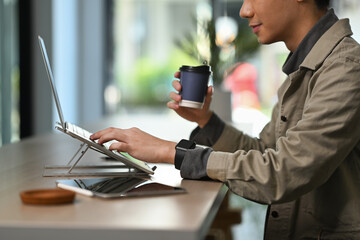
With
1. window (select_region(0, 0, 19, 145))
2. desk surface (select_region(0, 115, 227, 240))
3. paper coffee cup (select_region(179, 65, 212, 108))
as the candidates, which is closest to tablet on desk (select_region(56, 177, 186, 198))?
desk surface (select_region(0, 115, 227, 240))

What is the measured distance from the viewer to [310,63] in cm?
151

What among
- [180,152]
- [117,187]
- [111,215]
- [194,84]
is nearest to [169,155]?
[180,152]

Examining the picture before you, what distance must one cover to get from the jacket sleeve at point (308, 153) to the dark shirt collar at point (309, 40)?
0.22 meters

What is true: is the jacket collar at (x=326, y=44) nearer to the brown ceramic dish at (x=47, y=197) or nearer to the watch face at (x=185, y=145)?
the watch face at (x=185, y=145)

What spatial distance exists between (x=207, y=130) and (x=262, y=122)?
14.3 ft

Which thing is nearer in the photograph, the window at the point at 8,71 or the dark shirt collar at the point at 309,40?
the dark shirt collar at the point at 309,40

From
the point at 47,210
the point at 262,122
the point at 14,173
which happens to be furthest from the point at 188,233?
the point at 262,122

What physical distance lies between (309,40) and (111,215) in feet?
2.86

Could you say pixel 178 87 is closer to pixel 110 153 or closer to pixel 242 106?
pixel 110 153

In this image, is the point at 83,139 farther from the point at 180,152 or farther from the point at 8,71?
the point at 8,71

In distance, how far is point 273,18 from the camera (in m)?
1.66

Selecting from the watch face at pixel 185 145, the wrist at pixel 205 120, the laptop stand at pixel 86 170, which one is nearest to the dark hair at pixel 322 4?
the wrist at pixel 205 120

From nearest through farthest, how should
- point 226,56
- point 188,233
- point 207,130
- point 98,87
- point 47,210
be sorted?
1. point 188,233
2. point 47,210
3. point 207,130
4. point 226,56
5. point 98,87

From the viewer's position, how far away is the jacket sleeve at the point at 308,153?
1.28 meters
